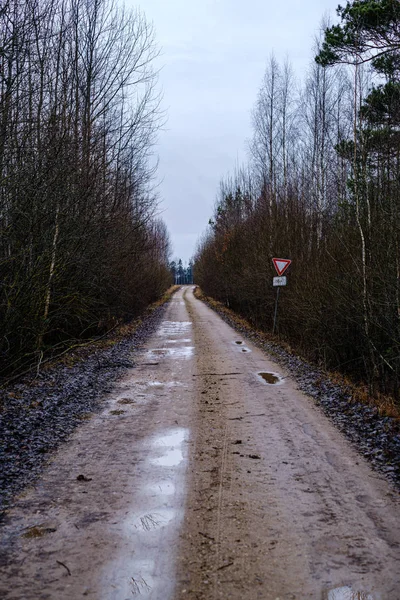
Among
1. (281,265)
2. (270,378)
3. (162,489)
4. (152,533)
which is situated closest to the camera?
(152,533)

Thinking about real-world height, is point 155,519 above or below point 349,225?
below

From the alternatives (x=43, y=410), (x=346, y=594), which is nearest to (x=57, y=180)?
(x=43, y=410)

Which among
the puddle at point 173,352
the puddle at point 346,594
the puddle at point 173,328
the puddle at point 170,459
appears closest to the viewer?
the puddle at point 346,594

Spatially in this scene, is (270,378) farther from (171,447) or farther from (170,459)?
(170,459)

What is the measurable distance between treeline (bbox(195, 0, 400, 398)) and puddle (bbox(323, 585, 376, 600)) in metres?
6.02

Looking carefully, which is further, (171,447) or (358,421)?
(358,421)

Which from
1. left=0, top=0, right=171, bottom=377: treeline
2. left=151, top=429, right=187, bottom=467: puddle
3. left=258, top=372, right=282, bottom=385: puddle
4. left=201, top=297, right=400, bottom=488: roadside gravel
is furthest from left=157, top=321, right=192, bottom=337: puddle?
left=151, top=429, right=187, bottom=467: puddle

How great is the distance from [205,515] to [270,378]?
6.71 meters

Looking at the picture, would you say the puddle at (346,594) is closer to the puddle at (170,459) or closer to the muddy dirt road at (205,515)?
the muddy dirt road at (205,515)

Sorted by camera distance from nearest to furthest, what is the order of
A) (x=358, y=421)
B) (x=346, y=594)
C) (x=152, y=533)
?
(x=346, y=594) → (x=152, y=533) → (x=358, y=421)

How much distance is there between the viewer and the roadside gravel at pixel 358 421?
5.63m

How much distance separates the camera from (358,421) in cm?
723

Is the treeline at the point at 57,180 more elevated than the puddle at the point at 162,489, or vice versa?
the treeline at the point at 57,180

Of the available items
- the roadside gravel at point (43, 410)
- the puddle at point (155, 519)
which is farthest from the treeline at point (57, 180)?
the puddle at point (155, 519)
